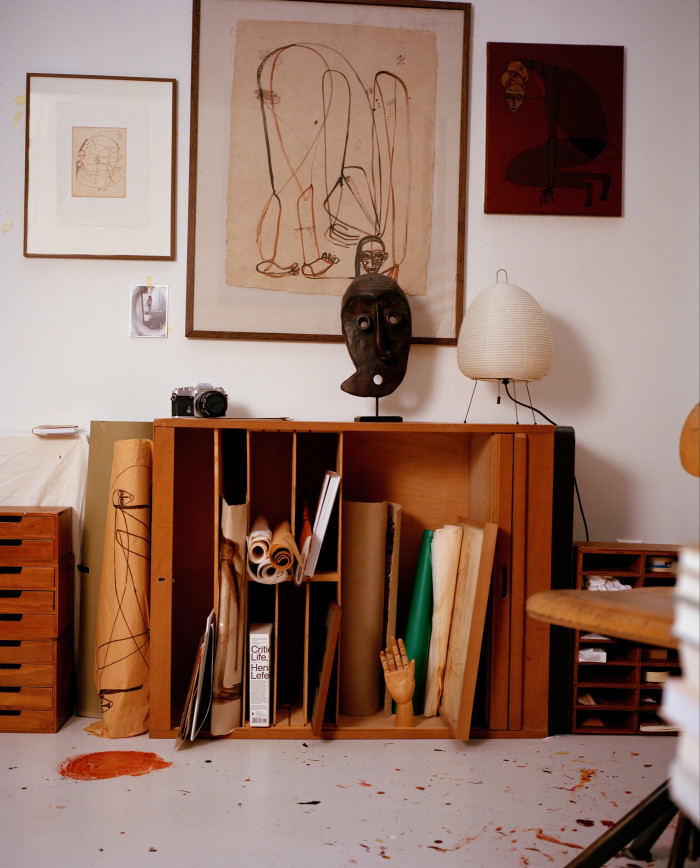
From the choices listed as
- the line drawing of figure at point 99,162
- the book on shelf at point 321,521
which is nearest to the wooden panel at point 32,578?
the book on shelf at point 321,521

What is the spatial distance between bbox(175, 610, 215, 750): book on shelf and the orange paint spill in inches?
3.8

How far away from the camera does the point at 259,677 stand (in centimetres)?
197

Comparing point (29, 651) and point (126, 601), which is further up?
point (126, 601)

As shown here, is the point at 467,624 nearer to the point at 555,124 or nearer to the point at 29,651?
the point at 29,651

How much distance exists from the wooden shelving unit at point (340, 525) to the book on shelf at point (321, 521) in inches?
1.4

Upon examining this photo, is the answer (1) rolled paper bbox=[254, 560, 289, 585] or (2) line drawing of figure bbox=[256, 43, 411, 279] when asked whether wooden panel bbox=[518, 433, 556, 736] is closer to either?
(1) rolled paper bbox=[254, 560, 289, 585]

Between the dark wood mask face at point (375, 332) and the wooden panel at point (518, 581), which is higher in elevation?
the dark wood mask face at point (375, 332)

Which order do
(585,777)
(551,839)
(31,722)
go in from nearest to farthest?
(551,839)
(585,777)
(31,722)

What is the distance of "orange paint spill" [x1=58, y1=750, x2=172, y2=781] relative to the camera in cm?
172

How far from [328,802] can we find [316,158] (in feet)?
6.19

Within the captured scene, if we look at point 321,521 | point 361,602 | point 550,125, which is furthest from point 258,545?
point 550,125

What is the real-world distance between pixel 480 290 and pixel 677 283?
0.68 metres

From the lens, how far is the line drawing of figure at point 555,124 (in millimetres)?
2424

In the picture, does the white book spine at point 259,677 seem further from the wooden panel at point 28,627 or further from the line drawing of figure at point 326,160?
the line drawing of figure at point 326,160
